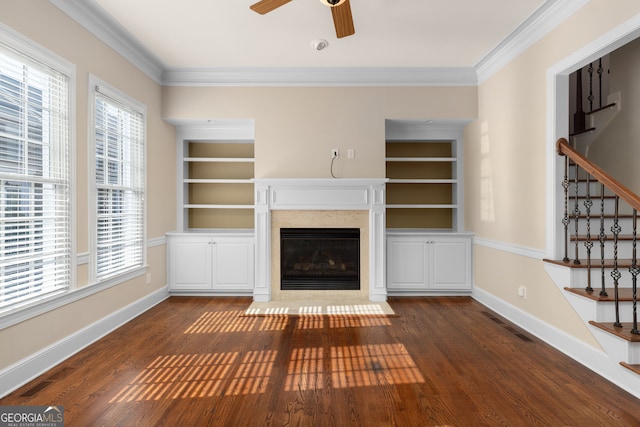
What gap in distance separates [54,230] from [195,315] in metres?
1.76

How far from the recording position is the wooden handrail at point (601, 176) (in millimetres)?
2469

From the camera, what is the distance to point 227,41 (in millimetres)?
3977

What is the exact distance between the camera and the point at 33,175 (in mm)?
2715

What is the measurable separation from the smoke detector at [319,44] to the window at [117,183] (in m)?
2.11

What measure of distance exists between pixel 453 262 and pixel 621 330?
245 cm

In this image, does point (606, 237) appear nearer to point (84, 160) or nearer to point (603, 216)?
point (603, 216)

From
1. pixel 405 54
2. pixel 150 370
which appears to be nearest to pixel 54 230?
pixel 150 370

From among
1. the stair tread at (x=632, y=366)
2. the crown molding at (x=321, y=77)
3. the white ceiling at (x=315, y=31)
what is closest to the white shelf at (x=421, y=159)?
the crown molding at (x=321, y=77)

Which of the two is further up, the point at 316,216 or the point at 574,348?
the point at 316,216

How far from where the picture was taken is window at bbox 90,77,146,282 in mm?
3521

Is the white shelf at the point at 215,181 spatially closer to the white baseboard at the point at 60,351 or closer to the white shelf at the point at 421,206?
the white baseboard at the point at 60,351

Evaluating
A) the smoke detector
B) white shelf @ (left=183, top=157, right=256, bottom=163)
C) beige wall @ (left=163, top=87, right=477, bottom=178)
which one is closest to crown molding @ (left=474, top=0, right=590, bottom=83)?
beige wall @ (left=163, top=87, right=477, bottom=178)

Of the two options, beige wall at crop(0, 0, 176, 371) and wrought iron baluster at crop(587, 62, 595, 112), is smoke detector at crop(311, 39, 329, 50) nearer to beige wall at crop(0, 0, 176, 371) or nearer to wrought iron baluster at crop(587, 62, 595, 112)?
beige wall at crop(0, 0, 176, 371)

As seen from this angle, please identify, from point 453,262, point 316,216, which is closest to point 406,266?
point 453,262
